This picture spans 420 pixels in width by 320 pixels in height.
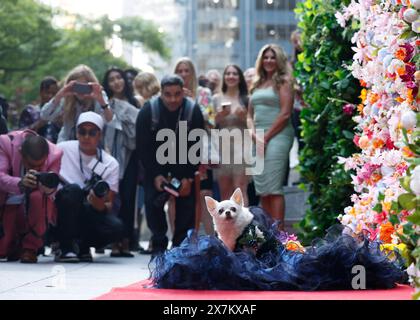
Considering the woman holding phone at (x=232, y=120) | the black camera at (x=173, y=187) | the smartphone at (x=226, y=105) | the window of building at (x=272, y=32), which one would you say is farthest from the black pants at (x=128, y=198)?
the window of building at (x=272, y=32)

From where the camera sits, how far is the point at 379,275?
6551 mm

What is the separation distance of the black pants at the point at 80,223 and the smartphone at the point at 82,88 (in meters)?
1.56

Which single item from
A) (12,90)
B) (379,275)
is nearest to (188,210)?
(379,275)

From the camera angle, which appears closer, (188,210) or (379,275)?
(379,275)

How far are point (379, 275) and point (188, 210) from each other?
554cm

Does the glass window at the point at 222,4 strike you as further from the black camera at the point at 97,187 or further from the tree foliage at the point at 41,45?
the black camera at the point at 97,187

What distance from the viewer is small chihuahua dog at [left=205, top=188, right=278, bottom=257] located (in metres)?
7.40

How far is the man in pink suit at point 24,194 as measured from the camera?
10836mm

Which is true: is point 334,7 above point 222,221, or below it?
above


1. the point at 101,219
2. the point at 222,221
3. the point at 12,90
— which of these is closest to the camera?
the point at 222,221

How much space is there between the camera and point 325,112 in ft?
34.4

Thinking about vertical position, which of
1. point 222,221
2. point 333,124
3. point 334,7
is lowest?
point 222,221

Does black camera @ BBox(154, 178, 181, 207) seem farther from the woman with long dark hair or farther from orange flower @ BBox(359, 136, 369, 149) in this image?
orange flower @ BBox(359, 136, 369, 149)
